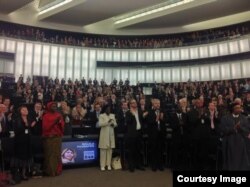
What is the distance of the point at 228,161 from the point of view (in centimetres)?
475

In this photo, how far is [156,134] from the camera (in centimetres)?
616

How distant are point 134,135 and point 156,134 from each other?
19.4 inches

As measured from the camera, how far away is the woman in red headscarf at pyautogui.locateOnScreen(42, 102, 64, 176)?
5.42 metres

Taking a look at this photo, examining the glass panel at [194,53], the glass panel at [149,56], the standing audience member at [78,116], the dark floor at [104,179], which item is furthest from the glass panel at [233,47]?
the dark floor at [104,179]

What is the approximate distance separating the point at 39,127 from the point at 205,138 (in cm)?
339

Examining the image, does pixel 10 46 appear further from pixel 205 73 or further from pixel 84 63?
pixel 205 73

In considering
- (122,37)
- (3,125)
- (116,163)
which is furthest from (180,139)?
(122,37)

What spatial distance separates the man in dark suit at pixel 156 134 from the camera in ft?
20.1

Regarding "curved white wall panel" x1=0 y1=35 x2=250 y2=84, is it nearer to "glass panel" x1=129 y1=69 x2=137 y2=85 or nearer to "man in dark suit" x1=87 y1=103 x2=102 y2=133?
"glass panel" x1=129 y1=69 x2=137 y2=85

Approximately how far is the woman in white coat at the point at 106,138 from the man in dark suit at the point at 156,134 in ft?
2.76

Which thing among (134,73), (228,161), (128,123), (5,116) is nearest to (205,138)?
(228,161)

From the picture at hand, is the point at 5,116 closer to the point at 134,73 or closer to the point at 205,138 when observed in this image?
the point at 205,138

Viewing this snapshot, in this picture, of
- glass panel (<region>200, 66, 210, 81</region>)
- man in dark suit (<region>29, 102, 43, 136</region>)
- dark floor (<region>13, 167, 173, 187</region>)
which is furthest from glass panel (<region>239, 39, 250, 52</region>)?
man in dark suit (<region>29, 102, 43, 136</region>)

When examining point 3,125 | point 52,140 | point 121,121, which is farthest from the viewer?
point 121,121
